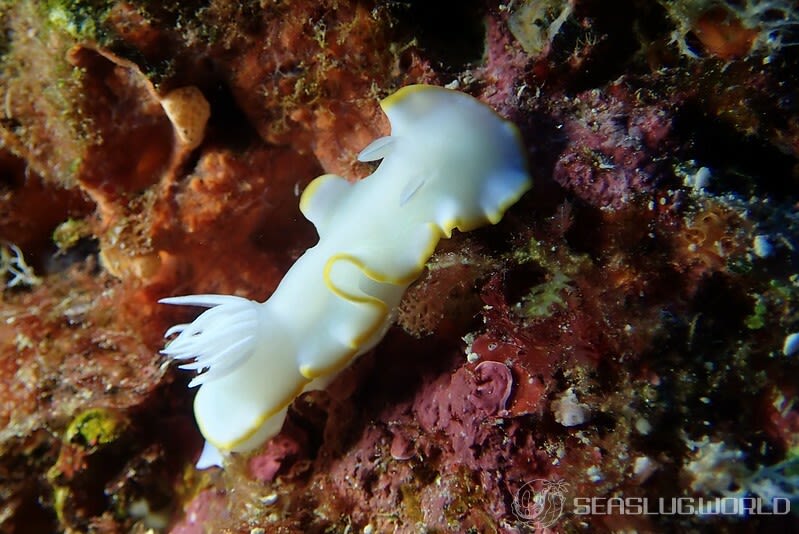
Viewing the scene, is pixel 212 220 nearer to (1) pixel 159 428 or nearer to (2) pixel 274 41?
(2) pixel 274 41

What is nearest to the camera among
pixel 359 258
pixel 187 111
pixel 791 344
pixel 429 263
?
pixel 791 344

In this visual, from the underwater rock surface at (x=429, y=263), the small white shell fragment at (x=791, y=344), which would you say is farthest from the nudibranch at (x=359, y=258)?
the small white shell fragment at (x=791, y=344)

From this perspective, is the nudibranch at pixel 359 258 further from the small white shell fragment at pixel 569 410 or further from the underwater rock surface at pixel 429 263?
the small white shell fragment at pixel 569 410

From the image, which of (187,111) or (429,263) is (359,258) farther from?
(187,111)

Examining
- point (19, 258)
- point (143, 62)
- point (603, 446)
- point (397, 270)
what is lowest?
point (603, 446)

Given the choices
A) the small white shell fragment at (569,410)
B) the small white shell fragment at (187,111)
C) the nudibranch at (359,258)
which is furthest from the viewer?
the small white shell fragment at (187,111)

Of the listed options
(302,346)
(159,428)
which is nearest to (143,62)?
(302,346)

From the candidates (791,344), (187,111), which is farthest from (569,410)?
(187,111)
